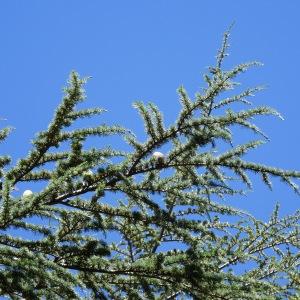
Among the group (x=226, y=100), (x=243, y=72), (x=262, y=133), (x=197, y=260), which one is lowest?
(x=197, y=260)

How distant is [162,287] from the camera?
497 cm

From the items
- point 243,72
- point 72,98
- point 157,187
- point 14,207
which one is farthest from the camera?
point 243,72

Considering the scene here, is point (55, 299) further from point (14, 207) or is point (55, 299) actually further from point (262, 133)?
point (262, 133)

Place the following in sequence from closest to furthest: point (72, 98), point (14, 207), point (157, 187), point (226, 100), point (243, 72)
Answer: point (14, 207)
point (72, 98)
point (157, 187)
point (243, 72)
point (226, 100)

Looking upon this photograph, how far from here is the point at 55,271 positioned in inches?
165

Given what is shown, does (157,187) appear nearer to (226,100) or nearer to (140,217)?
(140,217)

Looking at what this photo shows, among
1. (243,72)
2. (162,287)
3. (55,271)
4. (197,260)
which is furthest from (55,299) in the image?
(243,72)

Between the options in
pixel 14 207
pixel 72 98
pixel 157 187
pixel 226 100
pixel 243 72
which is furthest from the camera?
pixel 226 100

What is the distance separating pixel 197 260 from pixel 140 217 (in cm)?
65

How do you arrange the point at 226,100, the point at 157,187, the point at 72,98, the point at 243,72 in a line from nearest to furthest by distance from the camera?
the point at 72,98
the point at 157,187
the point at 243,72
the point at 226,100

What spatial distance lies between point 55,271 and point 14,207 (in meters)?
0.65

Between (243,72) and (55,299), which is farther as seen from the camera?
(243,72)

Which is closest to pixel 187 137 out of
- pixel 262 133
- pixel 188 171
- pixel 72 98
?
pixel 188 171

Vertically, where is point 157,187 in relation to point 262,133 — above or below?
below
